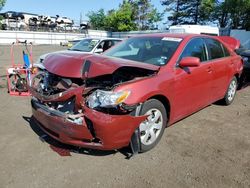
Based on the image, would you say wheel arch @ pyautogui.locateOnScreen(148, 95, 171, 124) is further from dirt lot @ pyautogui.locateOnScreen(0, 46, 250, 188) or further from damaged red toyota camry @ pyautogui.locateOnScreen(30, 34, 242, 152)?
dirt lot @ pyautogui.locateOnScreen(0, 46, 250, 188)

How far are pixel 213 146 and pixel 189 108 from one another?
31.7 inches

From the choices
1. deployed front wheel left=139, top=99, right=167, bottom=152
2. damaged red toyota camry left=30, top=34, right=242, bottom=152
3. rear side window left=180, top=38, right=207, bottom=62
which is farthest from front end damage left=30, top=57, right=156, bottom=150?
rear side window left=180, top=38, right=207, bottom=62

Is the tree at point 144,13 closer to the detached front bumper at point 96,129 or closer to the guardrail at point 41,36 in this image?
the guardrail at point 41,36

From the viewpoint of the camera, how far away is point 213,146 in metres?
4.21

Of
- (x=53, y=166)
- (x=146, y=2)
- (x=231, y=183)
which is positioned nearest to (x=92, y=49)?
(x=53, y=166)

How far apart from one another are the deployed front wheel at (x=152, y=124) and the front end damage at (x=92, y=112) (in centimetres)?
25

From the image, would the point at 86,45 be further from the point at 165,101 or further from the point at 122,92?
the point at 122,92

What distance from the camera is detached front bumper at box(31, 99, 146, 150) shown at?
3359 mm

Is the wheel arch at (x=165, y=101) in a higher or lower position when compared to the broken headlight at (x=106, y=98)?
lower

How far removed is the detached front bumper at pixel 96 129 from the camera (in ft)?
11.0

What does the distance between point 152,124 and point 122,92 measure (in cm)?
77

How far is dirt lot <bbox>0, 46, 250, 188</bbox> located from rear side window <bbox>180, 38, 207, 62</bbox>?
124cm

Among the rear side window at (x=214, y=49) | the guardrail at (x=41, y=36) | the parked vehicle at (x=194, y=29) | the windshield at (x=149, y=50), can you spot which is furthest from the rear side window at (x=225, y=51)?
the guardrail at (x=41, y=36)

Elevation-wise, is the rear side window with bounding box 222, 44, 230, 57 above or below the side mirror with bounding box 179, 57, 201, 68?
above
